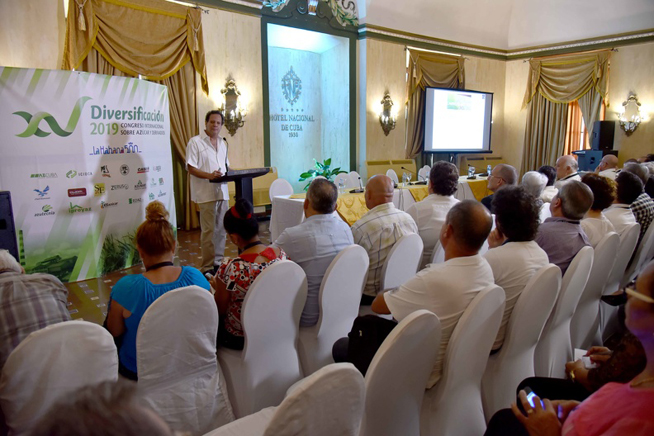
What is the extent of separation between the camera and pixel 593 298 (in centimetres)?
273

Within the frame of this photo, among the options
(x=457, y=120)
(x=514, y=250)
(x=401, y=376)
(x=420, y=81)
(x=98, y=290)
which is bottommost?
(x=98, y=290)

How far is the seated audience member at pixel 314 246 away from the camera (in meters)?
2.52

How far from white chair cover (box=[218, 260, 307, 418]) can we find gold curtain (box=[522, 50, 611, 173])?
36.8 feet

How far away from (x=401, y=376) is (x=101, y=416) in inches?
40.3

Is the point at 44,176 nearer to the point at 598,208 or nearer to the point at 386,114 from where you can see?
the point at 598,208

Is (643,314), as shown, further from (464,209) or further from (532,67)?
(532,67)

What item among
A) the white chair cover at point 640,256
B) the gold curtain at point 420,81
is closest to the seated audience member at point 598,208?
the white chair cover at point 640,256

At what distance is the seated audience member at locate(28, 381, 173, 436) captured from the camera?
562 millimetres

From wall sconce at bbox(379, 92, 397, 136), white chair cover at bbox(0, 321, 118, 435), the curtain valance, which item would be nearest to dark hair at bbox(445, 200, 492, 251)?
white chair cover at bbox(0, 321, 118, 435)

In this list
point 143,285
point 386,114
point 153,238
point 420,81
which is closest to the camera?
point 143,285

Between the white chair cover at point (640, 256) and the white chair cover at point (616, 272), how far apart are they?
0.48 metres

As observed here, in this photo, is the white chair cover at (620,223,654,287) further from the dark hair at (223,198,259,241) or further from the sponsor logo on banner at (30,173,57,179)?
the sponsor logo on banner at (30,173,57,179)

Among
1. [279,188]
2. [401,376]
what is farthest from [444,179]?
[279,188]

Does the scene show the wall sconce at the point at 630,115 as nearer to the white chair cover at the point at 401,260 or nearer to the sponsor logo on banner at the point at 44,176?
the white chair cover at the point at 401,260
